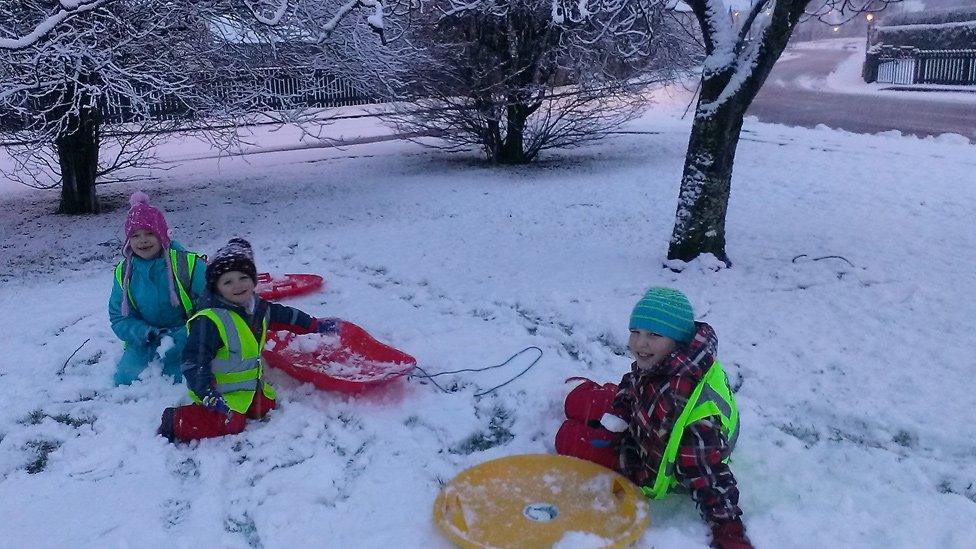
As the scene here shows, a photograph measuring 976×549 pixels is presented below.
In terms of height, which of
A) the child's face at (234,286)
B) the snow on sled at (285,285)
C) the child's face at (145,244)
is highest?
the child's face at (145,244)

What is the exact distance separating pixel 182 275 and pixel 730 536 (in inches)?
117

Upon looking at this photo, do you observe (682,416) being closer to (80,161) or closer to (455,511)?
(455,511)

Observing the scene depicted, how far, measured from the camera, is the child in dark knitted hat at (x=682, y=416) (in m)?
2.61

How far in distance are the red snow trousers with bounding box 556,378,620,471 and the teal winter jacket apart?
6.71 feet

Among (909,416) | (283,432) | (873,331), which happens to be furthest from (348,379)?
(873,331)

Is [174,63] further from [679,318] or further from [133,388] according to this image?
Answer: [679,318]

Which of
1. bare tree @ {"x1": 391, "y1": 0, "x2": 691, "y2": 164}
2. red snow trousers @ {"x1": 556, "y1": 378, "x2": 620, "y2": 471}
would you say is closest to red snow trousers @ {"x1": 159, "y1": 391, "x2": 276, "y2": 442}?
red snow trousers @ {"x1": 556, "y1": 378, "x2": 620, "y2": 471}

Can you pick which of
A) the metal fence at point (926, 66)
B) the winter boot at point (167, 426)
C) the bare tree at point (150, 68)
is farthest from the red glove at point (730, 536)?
the metal fence at point (926, 66)

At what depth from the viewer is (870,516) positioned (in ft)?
9.00

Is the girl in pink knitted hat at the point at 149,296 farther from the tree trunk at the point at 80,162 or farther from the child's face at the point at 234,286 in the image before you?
the tree trunk at the point at 80,162

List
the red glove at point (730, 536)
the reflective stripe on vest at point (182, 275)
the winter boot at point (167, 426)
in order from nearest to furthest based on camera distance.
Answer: the red glove at point (730, 536) → the winter boot at point (167, 426) → the reflective stripe on vest at point (182, 275)

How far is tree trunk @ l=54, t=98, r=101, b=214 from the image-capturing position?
7.96m

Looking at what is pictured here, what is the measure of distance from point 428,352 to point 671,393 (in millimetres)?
1935

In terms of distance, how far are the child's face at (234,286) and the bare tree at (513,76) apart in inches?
265
